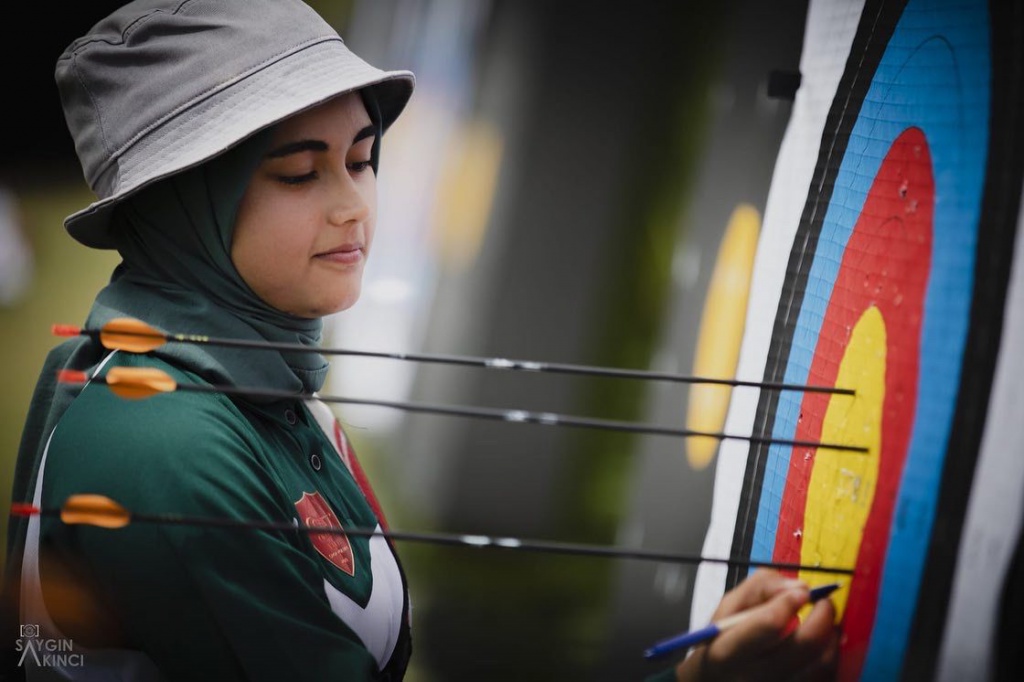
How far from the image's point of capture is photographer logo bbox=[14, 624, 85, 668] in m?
0.75

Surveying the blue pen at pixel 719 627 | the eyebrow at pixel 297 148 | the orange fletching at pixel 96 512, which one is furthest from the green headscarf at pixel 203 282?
the blue pen at pixel 719 627

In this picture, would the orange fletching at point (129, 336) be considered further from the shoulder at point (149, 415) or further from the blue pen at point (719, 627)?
the blue pen at point (719, 627)

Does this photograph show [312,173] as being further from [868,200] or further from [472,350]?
[868,200]

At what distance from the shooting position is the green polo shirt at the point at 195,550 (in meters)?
0.69

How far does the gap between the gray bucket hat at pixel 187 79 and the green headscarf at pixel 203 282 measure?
0.09 feet

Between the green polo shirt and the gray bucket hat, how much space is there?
15 centimetres

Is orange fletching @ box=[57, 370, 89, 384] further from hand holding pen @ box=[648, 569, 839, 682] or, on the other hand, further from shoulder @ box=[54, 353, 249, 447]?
hand holding pen @ box=[648, 569, 839, 682]

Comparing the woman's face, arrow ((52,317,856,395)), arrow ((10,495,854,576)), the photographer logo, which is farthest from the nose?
the photographer logo

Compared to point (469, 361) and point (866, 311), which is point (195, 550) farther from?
point (866, 311)

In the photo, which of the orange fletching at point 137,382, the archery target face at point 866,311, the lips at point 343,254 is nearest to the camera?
the archery target face at point 866,311

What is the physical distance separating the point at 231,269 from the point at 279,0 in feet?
0.68

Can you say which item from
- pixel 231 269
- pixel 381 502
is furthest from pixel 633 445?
pixel 231 269

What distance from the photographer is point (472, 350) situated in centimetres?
88

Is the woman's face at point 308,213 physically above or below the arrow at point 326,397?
above
